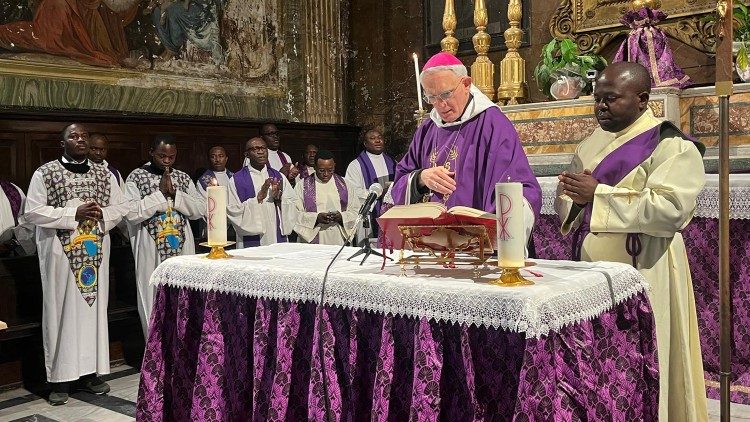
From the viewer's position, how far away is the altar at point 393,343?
2.63m

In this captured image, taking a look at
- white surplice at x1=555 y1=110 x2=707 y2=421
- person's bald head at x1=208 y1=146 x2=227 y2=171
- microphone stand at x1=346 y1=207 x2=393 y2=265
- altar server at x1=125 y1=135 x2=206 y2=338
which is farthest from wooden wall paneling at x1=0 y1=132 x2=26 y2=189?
white surplice at x1=555 y1=110 x2=707 y2=421

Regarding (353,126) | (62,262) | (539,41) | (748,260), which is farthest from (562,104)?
(353,126)

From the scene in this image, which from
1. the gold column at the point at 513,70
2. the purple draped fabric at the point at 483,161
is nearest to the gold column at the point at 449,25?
the gold column at the point at 513,70

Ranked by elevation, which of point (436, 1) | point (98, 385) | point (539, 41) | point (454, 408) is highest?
point (436, 1)

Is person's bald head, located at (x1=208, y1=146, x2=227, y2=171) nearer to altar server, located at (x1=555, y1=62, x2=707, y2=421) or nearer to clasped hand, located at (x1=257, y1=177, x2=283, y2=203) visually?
clasped hand, located at (x1=257, y1=177, x2=283, y2=203)

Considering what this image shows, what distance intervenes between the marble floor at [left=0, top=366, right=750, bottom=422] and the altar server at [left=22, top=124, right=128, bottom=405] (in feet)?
0.36

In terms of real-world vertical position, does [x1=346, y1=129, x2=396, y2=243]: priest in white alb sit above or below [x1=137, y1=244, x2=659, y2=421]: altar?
above

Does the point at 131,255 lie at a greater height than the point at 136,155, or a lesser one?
lesser

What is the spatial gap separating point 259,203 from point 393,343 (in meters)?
4.85

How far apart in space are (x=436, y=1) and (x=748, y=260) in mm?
5950

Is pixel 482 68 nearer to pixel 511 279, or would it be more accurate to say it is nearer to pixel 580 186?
pixel 580 186

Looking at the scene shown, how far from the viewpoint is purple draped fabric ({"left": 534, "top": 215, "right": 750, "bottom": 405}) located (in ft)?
16.5

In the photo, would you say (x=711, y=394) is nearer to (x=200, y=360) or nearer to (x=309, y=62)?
(x=200, y=360)

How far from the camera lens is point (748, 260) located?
5.00 metres
